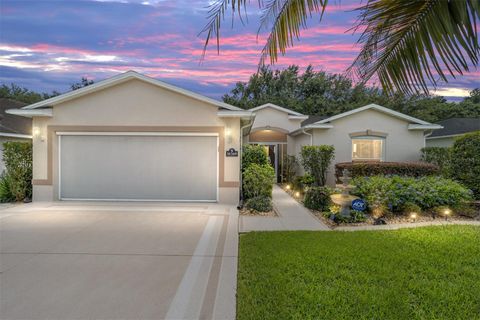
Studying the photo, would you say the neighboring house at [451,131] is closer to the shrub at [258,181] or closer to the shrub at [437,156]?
the shrub at [437,156]

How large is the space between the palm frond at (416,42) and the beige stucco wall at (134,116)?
8.21 metres

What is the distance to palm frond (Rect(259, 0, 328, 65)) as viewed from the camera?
242 cm

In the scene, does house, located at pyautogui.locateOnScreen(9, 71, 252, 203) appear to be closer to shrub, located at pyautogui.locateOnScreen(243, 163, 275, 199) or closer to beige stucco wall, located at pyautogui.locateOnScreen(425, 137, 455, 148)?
shrub, located at pyautogui.locateOnScreen(243, 163, 275, 199)

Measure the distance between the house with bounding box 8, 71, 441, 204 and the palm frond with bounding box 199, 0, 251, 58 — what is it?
7956mm

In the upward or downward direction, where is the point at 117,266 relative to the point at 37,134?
downward

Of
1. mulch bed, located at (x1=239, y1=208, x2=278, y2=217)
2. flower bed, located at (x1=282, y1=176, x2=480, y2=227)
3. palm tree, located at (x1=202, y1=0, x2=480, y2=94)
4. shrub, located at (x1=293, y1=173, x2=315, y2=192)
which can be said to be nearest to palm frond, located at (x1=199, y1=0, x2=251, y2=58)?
palm tree, located at (x1=202, y1=0, x2=480, y2=94)

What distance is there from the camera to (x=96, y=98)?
1062 centimetres

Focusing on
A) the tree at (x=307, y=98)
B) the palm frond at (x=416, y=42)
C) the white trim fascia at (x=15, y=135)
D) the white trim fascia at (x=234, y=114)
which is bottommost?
the palm frond at (x=416, y=42)

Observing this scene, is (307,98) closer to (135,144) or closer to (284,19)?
(135,144)

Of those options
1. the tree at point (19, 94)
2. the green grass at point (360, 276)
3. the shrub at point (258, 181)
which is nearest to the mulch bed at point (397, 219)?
the green grass at point (360, 276)

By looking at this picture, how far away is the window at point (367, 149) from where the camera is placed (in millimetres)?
15125

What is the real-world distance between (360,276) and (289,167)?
41.3 feet

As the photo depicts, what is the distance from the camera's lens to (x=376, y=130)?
1484 cm

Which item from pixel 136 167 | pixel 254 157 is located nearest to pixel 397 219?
pixel 254 157
